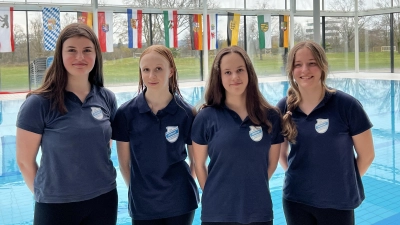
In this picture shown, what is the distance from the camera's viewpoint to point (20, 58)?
566 inches

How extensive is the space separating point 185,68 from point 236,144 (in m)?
15.5

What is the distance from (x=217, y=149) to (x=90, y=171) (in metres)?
0.58

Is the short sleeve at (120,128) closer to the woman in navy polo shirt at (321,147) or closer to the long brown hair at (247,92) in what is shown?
the long brown hair at (247,92)

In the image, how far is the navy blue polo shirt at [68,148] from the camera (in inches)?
70.2

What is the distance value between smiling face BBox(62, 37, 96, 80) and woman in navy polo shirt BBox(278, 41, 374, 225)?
0.95 metres

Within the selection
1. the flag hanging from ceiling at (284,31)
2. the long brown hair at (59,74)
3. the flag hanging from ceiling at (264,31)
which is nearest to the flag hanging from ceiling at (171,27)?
the flag hanging from ceiling at (264,31)

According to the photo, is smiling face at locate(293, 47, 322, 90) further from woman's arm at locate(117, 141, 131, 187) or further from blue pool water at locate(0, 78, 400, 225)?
woman's arm at locate(117, 141, 131, 187)

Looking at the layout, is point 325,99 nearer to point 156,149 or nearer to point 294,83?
point 294,83

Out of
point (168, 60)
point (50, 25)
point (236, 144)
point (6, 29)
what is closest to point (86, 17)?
point (50, 25)

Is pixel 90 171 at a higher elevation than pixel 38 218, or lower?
higher

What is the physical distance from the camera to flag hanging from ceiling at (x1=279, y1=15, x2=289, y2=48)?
17.9 meters

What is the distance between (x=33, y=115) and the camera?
1763 millimetres

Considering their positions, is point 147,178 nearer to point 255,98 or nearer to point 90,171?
point 90,171

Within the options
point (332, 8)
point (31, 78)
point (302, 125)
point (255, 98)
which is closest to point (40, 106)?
point (255, 98)
